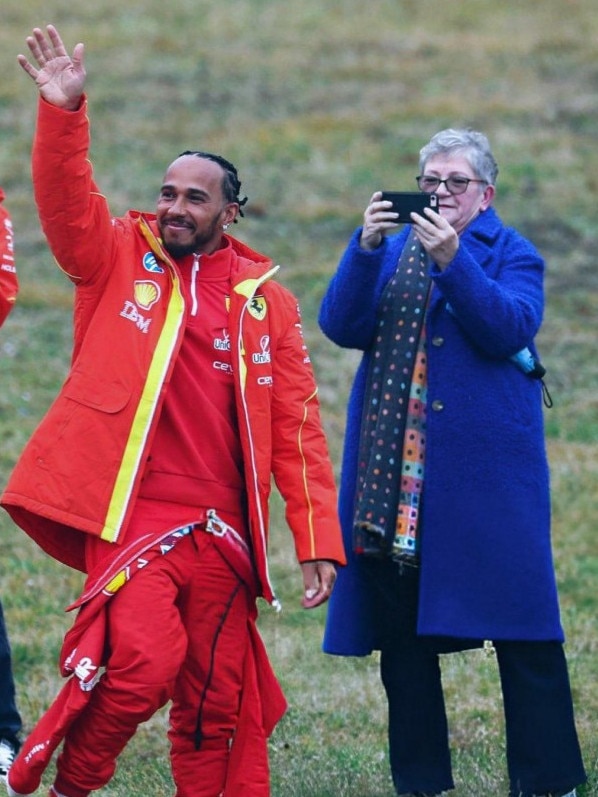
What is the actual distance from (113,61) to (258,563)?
60.9 ft

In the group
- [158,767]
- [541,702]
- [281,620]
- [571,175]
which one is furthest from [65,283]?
[541,702]

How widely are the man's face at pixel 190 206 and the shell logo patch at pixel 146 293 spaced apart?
14 centimetres

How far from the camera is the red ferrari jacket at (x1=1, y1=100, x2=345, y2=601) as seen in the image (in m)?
4.83

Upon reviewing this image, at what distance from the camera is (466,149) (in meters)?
5.60

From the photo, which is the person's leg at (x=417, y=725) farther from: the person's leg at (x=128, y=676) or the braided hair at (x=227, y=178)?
the braided hair at (x=227, y=178)

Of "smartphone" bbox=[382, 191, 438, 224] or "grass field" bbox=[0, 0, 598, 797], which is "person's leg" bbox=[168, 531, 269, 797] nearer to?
"grass field" bbox=[0, 0, 598, 797]

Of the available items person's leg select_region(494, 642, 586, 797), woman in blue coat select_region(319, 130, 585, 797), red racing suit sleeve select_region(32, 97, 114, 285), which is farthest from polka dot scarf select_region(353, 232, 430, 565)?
red racing suit sleeve select_region(32, 97, 114, 285)

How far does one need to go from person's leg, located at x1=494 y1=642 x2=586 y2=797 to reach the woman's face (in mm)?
1472

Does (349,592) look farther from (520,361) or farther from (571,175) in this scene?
(571,175)

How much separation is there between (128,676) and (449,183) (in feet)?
6.66

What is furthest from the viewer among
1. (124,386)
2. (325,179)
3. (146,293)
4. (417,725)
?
(325,179)

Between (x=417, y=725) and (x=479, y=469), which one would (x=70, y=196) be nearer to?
(x=479, y=469)

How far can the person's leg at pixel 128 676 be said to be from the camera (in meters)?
4.75

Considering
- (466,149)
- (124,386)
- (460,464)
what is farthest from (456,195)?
(124,386)
